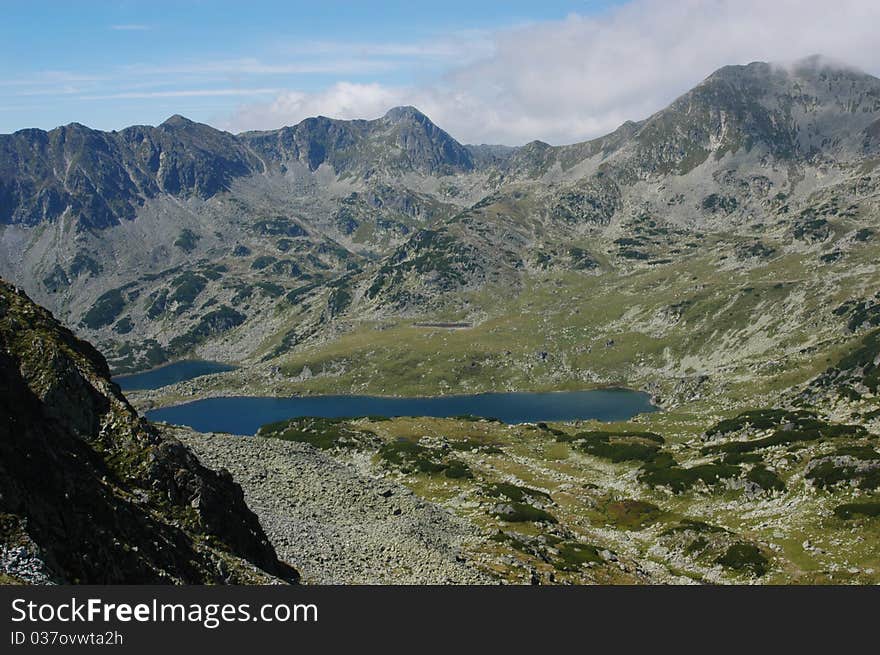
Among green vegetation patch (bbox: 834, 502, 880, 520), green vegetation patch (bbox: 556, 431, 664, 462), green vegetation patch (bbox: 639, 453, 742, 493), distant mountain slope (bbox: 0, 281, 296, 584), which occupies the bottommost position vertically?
green vegetation patch (bbox: 556, 431, 664, 462)

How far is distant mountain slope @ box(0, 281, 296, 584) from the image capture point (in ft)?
88.4

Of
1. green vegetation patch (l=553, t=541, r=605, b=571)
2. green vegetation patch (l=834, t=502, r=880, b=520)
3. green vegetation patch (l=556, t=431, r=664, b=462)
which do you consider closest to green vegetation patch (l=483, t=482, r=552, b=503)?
green vegetation patch (l=553, t=541, r=605, b=571)

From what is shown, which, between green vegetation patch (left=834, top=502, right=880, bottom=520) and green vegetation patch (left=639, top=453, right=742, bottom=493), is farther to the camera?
green vegetation patch (left=639, top=453, right=742, bottom=493)

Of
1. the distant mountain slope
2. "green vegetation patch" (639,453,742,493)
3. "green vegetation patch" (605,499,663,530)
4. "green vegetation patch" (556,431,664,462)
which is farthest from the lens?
"green vegetation patch" (556,431,664,462)

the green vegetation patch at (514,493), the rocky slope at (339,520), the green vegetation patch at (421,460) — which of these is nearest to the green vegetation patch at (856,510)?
the green vegetation patch at (514,493)

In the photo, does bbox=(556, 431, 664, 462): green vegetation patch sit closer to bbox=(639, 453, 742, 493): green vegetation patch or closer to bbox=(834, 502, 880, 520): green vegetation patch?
bbox=(639, 453, 742, 493): green vegetation patch

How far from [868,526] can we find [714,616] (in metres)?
59.4

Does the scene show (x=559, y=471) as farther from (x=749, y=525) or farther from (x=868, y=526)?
(x=868, y=526)

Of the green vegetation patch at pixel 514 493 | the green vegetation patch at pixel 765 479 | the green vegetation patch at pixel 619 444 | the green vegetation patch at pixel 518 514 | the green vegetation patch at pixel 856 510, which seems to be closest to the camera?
the green vegetation patch at pixel 856 510

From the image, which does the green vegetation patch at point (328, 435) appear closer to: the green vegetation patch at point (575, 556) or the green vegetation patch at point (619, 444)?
the green vegetation patch at point (619, 444)

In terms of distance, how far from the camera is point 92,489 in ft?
103

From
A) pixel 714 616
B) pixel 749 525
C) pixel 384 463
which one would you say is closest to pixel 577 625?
pixel 714 616

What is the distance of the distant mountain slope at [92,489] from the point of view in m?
27.0

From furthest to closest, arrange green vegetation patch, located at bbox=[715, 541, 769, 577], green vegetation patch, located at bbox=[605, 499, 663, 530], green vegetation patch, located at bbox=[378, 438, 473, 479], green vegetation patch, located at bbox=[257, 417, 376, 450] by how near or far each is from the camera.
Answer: green vegetation patch, located at bbox=[257, 417, 376, 450]
green vegetation patch, located at bbox=[378, 438, 473, 479]
green vegetation patch, located at bbox=[605, 499, 663, 530]
green vegetation patch, located at bbox=[715, 541, 769, 577]
